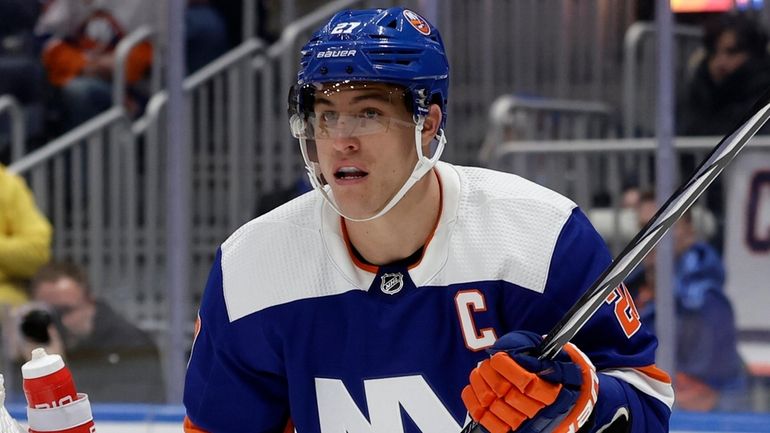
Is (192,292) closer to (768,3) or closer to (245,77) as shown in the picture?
(245,77)

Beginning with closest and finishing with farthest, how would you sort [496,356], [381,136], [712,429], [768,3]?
1. [496,356]
2. [381,136]
3. [712,429]
4. [768,3]

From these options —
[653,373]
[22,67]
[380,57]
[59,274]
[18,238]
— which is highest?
[380,57]

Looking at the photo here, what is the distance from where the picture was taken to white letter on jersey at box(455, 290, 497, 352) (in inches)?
72.4

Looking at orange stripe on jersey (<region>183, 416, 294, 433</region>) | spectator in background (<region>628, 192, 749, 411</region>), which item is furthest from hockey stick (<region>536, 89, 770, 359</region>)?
spectator in background (<region>628, 192, 749, 411</region>)

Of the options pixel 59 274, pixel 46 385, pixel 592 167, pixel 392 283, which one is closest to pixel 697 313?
pixel 592 167

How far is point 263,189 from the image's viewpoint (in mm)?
3791

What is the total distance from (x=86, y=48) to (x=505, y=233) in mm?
2258

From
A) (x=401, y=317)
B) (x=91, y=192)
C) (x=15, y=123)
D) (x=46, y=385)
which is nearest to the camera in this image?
(x=46, y=385)

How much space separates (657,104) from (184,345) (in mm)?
1354

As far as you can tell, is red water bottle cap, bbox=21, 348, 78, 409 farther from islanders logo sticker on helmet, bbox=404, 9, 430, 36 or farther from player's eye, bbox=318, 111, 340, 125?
islanders logo sticker on helmet, bbox=404, 9, 430, 36

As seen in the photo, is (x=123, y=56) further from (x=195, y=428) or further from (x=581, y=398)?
(x=581, y=398)

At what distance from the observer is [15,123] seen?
3.88 meters

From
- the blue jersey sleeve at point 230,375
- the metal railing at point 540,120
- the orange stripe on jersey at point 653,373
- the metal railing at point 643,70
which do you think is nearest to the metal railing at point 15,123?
the metal railing at point 540,120

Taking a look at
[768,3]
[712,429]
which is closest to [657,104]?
[768,3]
